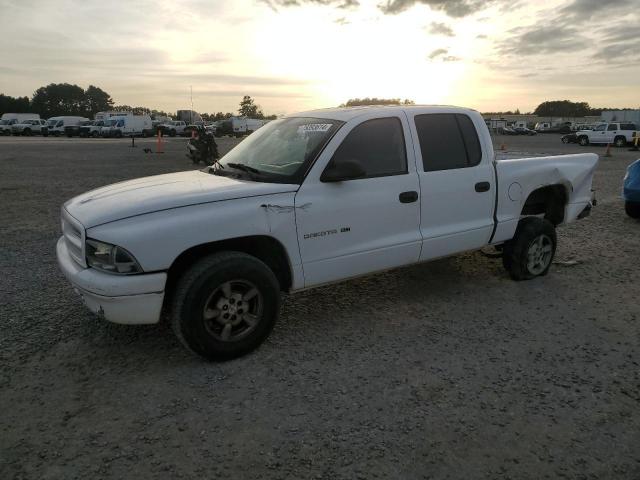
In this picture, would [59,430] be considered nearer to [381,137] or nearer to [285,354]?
[285,354]

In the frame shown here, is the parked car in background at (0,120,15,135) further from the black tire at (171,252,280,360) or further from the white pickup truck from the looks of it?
the black tire at (171,252,280,360)

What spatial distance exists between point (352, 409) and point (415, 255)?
170 cm

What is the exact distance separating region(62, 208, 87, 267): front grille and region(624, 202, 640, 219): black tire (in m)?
8.42

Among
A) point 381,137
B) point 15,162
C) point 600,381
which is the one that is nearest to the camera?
point 600,381

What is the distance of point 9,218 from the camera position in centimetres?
837

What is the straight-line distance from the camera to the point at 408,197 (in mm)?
4090

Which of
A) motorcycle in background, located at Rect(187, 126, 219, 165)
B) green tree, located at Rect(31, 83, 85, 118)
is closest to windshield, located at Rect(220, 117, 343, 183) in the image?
motorcycle in background, located at Rect(187, 126, 219, 165)

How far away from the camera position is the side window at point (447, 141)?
4301 millimetres

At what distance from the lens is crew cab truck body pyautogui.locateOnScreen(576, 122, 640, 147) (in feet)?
103

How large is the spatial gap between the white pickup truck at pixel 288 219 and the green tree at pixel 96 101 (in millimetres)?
116467

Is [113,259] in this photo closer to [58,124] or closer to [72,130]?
[72,130]

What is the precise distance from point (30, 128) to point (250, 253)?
2050 inches

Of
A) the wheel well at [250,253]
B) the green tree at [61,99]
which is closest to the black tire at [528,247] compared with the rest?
the wheel well at [250,253]

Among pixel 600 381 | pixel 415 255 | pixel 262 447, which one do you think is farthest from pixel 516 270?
pixel 262 447
